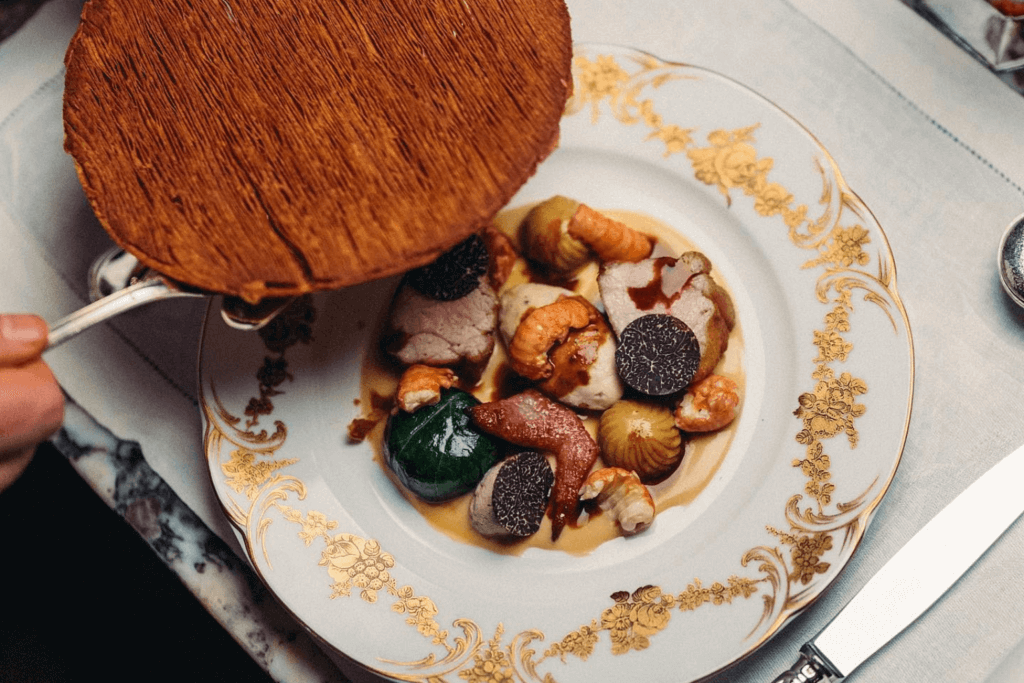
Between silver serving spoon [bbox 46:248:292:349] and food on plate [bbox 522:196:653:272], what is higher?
food on plate [bbox 522:196:653:272]

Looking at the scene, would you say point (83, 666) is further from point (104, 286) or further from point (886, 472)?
point (886, 472)

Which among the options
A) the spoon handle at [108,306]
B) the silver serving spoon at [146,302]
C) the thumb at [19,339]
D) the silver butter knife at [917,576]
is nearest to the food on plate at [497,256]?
the silver serving spoon at [146,302]

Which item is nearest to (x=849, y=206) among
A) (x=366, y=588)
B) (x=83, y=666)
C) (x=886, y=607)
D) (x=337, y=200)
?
(x=886, y=607)

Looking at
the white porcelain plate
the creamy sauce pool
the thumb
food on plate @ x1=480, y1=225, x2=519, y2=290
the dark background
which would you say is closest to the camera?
the thumb

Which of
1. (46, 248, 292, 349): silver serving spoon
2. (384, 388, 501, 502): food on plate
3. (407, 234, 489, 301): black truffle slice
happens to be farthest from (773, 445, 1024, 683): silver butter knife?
(46, 248, 292, 349): silver serving spoon

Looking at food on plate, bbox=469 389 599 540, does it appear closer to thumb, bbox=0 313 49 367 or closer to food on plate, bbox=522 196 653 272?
food on plate, bbox=522 196 653 272

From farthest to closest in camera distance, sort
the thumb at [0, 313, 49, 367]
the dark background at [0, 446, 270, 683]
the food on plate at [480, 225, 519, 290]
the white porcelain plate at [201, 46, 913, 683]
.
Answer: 1. the dark background at [0, 446, 270, 683]
2. the food on plate at [480, 225, 519, 290]
3. the white porcelain plate at [201, 46, 913, 683]
4. the thumb at [0, 313, 49, 367]
